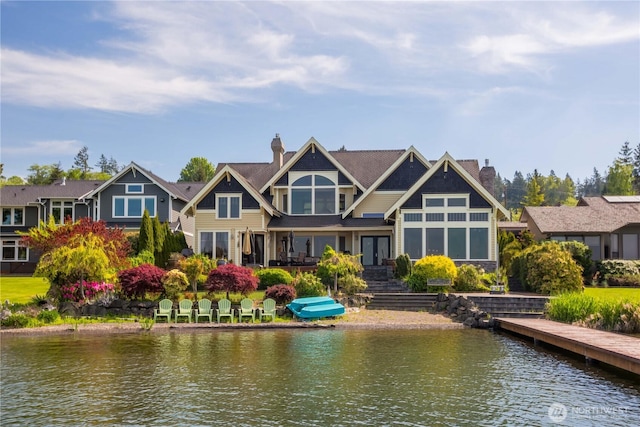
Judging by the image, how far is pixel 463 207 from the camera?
33.5 m

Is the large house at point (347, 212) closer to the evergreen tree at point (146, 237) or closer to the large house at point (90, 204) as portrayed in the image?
the evergreen tree at point (146, 237)

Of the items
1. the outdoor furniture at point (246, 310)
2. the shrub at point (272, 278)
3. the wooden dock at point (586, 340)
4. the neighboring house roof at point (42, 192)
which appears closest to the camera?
the wooden dock at point (586, 340)

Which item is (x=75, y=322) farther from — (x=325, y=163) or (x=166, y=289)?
(x=325, y=163)

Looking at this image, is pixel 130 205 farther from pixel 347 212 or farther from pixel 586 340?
pixel 586 340

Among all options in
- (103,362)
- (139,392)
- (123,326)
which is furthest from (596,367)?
(123,326)

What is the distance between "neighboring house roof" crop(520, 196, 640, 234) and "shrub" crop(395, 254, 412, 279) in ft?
35.7

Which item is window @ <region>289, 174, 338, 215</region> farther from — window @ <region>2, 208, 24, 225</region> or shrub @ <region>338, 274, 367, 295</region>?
window @ <region>2, 208, 24, 225</region>

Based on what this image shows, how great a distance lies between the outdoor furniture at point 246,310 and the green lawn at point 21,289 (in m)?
9.53

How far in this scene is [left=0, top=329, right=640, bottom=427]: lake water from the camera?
10.9 metres

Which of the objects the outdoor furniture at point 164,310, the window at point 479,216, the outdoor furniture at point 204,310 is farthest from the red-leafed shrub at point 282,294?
the window at point 479,216

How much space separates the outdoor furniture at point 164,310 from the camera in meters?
23.5

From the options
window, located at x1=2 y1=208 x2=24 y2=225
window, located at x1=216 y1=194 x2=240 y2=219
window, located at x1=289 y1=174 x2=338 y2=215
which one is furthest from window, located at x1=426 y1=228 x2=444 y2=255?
window, located at x1=2 y1=208 x2=24 y2=225

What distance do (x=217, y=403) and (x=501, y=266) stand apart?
90.6 feet

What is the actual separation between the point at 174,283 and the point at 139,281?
1385 mm
